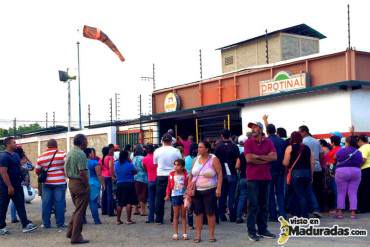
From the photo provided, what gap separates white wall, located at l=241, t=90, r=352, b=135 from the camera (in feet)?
47.4

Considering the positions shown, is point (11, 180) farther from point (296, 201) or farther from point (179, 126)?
point (179, 126)

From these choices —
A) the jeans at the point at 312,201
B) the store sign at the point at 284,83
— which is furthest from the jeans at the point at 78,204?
the store sign at the point at 284,83

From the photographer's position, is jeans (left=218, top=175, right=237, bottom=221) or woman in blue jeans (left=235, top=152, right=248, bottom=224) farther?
jeans (left=218, top=175, right=237, bottom=221)

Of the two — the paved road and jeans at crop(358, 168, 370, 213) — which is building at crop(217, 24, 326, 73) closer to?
jeans at crop(358, 168, 370, 213)

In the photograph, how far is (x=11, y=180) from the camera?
10438mm

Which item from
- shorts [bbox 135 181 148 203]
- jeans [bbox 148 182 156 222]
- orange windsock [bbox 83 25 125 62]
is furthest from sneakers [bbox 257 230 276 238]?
orange windsock [bbox 83 25 125 62]

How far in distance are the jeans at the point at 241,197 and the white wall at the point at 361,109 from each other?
201 inches

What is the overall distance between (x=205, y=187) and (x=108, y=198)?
491cm

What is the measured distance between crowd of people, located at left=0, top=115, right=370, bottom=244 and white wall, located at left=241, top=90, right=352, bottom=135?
2578mm

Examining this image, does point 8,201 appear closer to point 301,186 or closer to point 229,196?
point 229,196

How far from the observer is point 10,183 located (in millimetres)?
10297

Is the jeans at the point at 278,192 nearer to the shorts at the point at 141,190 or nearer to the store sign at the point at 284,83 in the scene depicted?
the shorts at the point at 141,190

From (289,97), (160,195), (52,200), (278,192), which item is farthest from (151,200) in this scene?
(289,97)

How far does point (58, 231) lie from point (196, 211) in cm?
337
